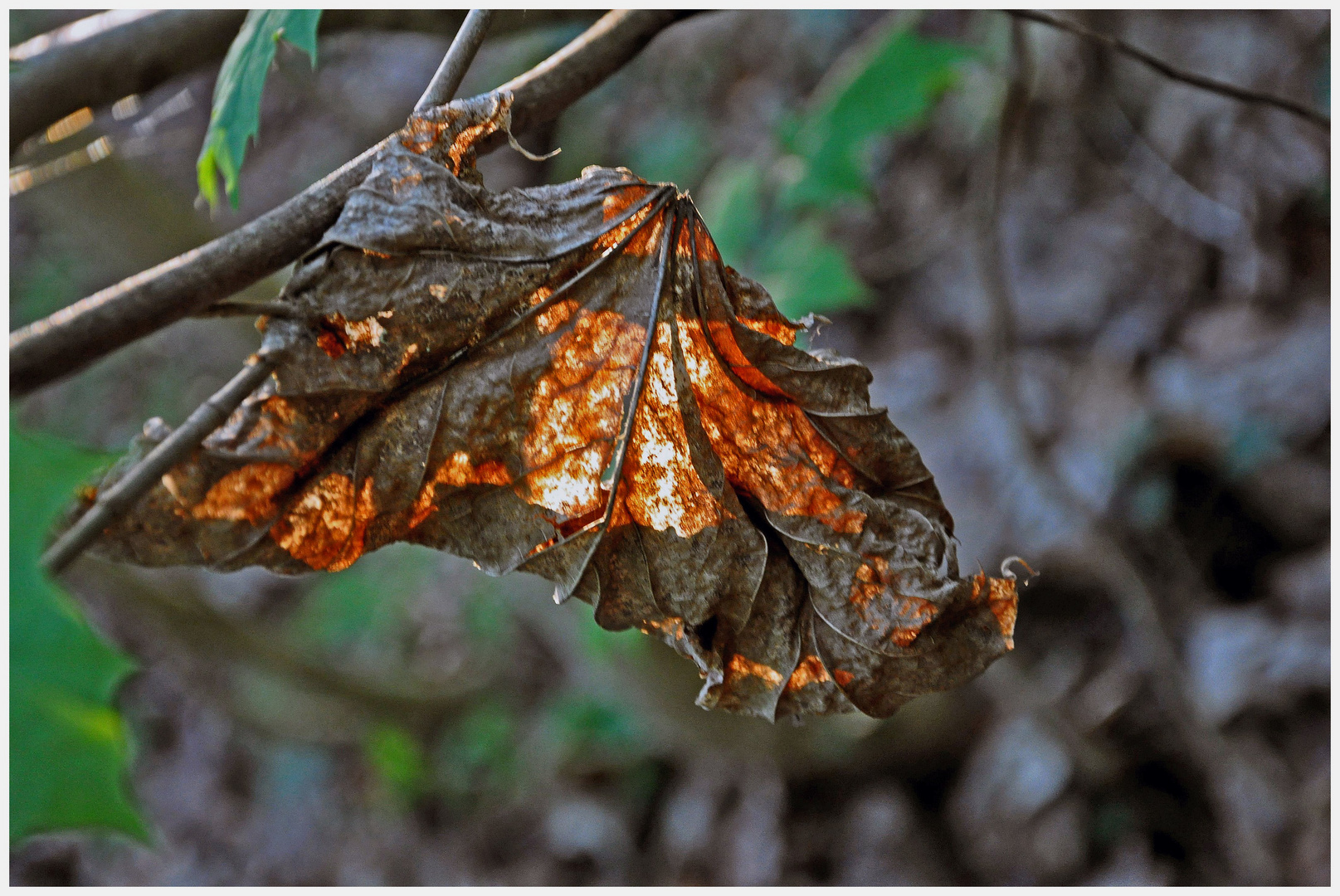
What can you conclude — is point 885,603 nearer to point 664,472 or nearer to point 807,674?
point 807,674

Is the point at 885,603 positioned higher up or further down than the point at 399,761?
higher up

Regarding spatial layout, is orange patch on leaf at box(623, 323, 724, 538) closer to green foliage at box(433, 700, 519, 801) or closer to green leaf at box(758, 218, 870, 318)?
green leaf at box(758, 218, 870, 318)

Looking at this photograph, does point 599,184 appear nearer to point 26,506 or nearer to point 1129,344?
point 26,506

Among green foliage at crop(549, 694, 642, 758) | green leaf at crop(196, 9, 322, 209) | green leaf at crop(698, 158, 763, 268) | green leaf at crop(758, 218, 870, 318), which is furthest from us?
green foliage at crop(549, 694, 642, 758)

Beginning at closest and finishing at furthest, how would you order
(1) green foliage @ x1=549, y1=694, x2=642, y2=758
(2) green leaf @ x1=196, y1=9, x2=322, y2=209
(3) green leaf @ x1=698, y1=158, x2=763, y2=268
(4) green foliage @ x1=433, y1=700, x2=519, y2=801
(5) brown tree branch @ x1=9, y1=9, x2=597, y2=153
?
(2) green leaf @ x1=196, y1=9, x2=322, y2=209 → (5) brown tree branch @ x1=9, y1=9, x2=597, y2=153 → (3) green leaf @ x1=698, y1=158, x2=763, y2=268 → (1) green foliage @ x1=549, y1=694, x2=642, y2=758 → (4) green foliage @ x1=433, y1=700, x2=519, y2=801

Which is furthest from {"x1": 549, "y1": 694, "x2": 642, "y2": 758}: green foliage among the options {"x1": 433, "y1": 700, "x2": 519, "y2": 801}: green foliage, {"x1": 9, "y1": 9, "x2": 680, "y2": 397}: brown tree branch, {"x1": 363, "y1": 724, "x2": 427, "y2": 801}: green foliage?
{"x1": 9, "y1": 9, "x2": 680, "y2": 397}: brown tree branch

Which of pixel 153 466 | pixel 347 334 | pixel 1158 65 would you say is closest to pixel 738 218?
pixel 1158 65

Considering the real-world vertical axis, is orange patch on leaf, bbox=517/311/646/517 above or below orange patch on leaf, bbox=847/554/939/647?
above
